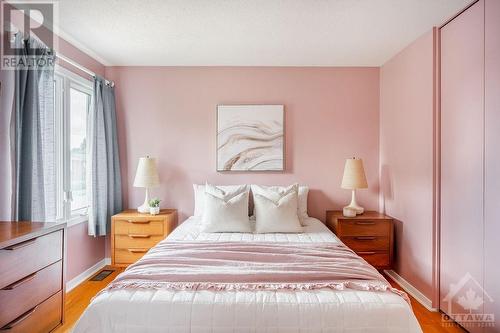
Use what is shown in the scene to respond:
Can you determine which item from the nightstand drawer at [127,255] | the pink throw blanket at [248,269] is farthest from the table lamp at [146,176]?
the pink throw blanket at [248,269]

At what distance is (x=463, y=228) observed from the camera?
231cm

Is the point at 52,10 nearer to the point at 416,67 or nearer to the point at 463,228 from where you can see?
the point at 416,67

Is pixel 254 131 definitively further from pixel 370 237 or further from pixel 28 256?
pixel 28 256

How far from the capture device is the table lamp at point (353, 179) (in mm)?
3332

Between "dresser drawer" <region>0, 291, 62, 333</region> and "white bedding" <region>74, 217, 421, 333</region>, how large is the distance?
448 millimetres

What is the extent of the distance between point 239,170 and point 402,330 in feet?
8.03

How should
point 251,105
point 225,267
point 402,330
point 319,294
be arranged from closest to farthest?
point 402,330 → point 319,294 → point 225,267 → point 251,105

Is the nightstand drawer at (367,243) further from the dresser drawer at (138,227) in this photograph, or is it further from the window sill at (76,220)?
the window sill at (76,220)

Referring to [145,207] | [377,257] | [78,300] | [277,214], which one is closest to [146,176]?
[145,207]

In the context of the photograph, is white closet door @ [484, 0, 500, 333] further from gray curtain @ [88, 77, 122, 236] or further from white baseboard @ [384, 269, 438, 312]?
gray curtain @ [88, 77, 122, 236]

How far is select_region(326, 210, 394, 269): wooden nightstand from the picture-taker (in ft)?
10.6

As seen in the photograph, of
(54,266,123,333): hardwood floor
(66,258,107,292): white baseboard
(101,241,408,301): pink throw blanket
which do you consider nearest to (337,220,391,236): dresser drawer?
(101,241,408,301): pink throw blanket

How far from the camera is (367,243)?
3240 mm

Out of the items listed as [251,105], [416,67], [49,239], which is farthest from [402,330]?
[251,105]
